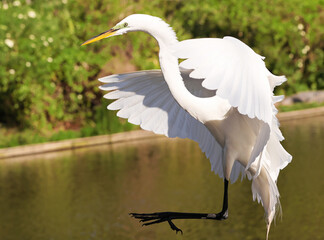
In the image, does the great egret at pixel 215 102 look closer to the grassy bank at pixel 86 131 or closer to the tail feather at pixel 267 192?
the tail feather at pixel 267 192

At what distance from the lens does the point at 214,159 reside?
20.1ft

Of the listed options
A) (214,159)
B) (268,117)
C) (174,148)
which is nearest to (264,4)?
(174,148)

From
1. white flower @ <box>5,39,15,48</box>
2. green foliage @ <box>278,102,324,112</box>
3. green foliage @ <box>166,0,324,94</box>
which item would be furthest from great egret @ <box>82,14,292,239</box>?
green foliage @ <box>166,0,324,94</box>

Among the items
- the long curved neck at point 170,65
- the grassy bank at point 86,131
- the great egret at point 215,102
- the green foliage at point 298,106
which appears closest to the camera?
the great egret at point 215,102

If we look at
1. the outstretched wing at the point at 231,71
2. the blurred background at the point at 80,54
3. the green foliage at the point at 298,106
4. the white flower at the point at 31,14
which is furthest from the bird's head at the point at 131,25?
the green foliage at the point at 298,106

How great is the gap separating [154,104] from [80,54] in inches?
577

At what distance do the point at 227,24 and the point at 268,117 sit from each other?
73.4 ft

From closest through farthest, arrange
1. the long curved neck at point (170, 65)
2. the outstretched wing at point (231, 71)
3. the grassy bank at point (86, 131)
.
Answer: the outstretched wing at point (231, 71)
the long curved neck at point (170, 65)
the grassy bank at point (86, 131)

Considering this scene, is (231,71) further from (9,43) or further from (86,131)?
(86,131)

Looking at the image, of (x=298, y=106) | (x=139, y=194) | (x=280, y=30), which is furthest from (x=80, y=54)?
(x=280, y=30)

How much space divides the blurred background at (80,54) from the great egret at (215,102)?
12.7 m

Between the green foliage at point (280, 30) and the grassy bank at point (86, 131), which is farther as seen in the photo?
the green foliage at point (280, 30)

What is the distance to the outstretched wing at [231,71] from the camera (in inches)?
159

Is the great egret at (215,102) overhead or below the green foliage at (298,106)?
overhead
